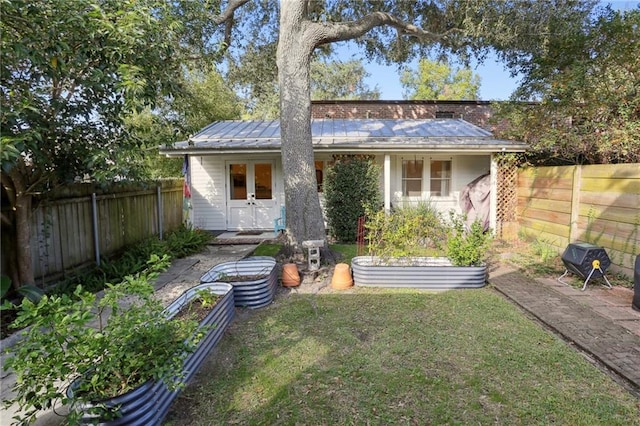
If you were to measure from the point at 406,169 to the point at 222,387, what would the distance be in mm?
8926

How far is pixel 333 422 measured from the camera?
2469mm

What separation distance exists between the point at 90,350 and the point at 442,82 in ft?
114

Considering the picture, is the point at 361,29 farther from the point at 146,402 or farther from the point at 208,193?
the point at 146,402

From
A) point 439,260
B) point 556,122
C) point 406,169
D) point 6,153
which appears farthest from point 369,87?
point 6,153

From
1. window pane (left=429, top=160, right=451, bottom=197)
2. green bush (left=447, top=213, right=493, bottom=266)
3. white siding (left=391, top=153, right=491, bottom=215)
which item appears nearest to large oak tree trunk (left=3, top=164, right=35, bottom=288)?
green bush (left=447, top=213, right=493, bottom=266)

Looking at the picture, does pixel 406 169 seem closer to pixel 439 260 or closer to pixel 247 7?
pixel 439 260

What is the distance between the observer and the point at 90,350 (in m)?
2.03

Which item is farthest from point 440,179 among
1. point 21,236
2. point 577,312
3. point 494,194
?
point 21,236

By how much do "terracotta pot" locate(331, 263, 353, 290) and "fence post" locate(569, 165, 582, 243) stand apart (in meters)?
4.42

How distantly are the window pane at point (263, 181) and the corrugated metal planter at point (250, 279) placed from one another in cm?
520

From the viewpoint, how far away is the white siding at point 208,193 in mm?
10492

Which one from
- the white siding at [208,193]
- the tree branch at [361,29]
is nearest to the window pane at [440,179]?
the tree branch at [361,29]

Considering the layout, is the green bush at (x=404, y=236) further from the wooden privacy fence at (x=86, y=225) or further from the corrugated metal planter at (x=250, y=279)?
the wooden privacy fence at (x=86, y=225)

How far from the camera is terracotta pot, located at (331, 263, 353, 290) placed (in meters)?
5.42
